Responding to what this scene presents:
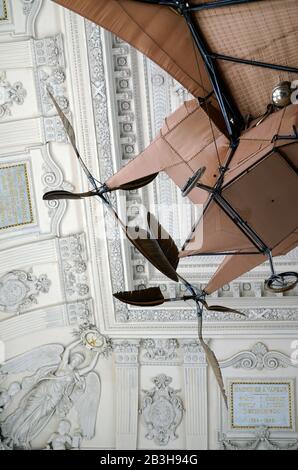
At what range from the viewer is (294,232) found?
16.6ft

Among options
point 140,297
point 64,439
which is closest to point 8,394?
point 64,439

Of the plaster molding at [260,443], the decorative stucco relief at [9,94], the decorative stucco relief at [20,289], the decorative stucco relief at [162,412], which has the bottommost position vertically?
the plaster molding at [260,443]

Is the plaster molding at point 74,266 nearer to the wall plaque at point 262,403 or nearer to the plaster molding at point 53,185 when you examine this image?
the plaster molding at point 53,185

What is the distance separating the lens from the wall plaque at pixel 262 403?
31.0 ft

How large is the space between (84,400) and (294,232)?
553 centimetres

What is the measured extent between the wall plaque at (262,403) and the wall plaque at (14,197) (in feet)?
11.7

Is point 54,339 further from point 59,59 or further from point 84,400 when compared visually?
point 59,59

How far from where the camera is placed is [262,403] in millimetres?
9469

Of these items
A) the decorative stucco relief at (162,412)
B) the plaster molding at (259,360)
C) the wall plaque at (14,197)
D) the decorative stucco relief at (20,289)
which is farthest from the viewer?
the decorative stucco relief at (162,412)

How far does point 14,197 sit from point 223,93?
4601 millimetres

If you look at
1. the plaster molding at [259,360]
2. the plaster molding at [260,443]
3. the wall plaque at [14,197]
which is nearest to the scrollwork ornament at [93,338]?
the plaster molding at [259,360]

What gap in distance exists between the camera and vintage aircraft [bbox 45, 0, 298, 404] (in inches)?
177

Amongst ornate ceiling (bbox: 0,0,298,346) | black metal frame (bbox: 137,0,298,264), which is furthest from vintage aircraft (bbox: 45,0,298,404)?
ornate ceiling (bbox: 0,0,298,346)
